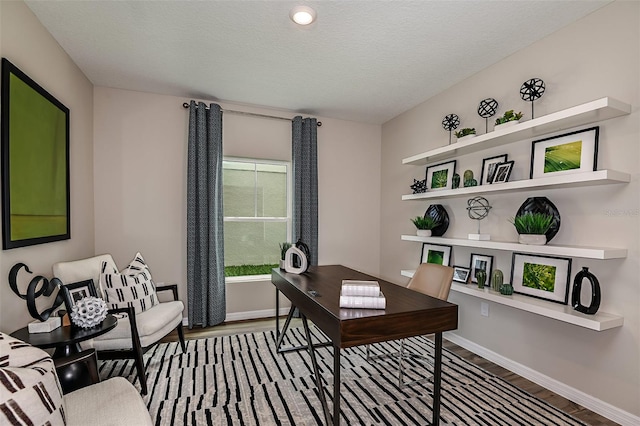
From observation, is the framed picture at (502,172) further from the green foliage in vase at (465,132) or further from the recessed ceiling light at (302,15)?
the recessed ceiling light at (302,15)

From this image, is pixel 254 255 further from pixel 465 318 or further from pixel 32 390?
pixel 32 390

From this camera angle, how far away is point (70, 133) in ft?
9.02

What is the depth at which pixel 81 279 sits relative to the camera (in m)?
2.47

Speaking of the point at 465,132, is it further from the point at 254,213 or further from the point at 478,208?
the point at 254,213

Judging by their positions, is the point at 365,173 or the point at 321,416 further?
the point at 365,173

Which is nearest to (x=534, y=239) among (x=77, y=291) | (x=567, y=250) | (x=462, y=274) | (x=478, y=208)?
(x=567, y=250)

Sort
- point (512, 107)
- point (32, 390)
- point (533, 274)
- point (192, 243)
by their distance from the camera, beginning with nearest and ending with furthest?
point (32, 390), point (533, 274), point (512, 107), point (192, 243)

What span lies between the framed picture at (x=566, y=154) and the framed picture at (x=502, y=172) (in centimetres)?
18

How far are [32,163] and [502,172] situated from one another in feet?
11.6

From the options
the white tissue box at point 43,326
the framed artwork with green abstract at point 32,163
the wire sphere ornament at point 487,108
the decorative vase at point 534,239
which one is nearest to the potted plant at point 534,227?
the decorative vase at point 534,239

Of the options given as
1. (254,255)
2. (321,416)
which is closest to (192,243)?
(254,255)

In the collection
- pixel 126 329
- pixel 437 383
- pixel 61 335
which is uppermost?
pixel 61 335

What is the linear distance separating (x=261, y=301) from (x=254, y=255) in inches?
23.4

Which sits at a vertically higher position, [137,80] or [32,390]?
[137,80]
